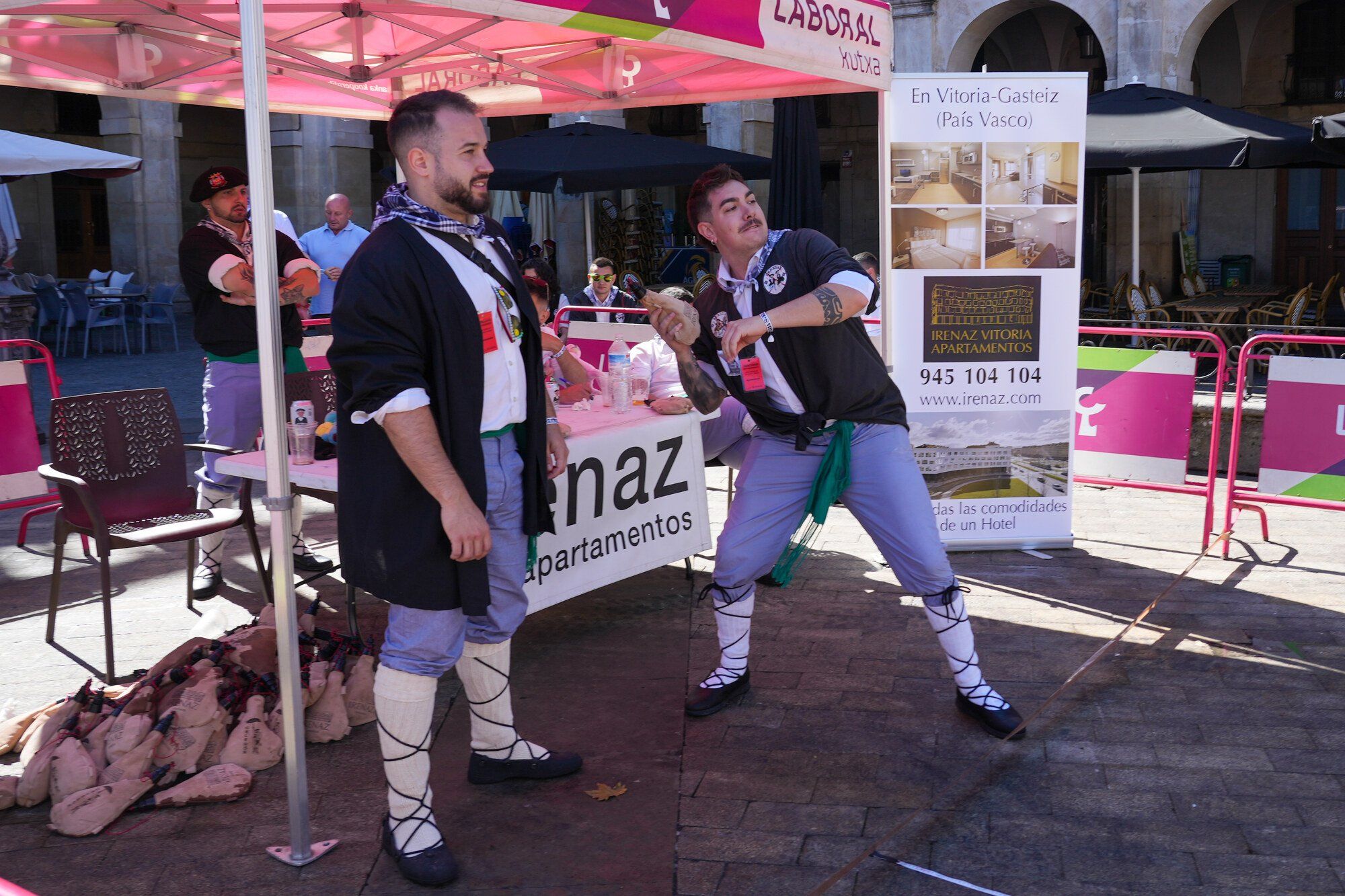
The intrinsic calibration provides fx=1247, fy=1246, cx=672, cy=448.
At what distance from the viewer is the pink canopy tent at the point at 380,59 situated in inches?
120

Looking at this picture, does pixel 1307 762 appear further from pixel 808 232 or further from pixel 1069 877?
pixel 808 232

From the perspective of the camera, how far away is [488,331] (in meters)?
2.98

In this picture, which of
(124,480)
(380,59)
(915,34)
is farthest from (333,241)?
(915,34)

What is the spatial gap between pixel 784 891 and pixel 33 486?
5066 millimetres

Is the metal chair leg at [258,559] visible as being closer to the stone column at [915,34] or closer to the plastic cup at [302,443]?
the plastic cup at [302,443]

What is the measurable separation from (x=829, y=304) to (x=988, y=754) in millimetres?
1481

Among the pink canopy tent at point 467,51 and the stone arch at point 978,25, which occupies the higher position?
the stone arch at point 978,25

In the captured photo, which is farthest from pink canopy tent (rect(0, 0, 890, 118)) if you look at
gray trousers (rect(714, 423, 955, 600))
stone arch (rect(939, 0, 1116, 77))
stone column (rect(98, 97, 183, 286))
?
stone column (rect(98, 97, 183, 286))

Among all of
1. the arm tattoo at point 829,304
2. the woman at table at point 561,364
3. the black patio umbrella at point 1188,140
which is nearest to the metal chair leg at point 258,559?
the woman at table at point 561,364

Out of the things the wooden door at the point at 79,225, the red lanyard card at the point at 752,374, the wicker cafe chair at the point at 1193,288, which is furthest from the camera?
the wooden door at the point at 79,225

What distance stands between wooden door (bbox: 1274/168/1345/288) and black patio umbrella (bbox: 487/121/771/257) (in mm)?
11758

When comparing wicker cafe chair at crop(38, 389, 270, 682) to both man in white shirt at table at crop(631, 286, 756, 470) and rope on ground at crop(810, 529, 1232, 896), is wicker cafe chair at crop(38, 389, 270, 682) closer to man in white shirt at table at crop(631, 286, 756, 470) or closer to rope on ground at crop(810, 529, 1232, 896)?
man in white shirt at table at crop(631, 286, 756, 470)

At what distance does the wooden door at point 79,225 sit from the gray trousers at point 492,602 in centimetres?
2338

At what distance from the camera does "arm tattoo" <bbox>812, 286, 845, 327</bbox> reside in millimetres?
3676
